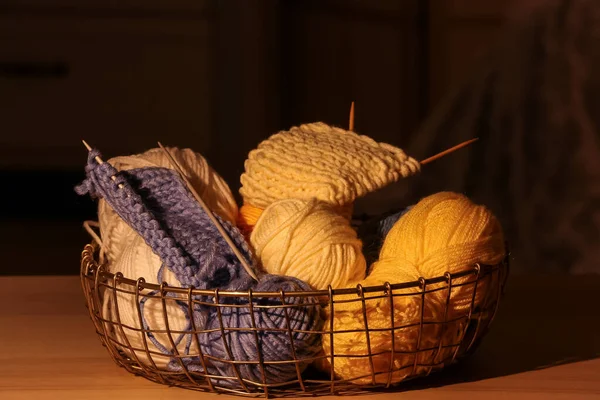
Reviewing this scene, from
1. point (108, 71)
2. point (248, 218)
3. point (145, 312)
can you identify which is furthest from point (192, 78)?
point (145, 312)

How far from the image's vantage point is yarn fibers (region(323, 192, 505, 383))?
630mm

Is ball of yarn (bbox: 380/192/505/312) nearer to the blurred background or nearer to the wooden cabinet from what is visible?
the blurred background

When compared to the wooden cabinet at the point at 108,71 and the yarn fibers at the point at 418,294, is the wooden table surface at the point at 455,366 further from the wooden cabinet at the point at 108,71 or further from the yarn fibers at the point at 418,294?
the wooden cabinet at the point at 108,71

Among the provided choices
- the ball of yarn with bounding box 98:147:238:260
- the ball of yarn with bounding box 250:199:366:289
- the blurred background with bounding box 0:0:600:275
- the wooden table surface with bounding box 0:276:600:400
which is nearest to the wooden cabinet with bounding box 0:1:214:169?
the blurred background with bounding box 0:0:600:275

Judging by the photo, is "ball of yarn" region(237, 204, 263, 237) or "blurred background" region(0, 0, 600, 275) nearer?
"ball of yarn" region(237, 204, 263, 237)

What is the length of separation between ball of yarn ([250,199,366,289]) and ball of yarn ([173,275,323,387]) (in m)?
0.02

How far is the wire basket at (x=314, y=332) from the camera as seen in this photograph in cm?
62

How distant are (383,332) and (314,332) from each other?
5 centimetres

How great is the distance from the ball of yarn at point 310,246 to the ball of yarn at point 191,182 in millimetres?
83

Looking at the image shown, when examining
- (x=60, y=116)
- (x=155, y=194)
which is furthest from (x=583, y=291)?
(x=60, y=116)

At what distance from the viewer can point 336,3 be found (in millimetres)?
1978

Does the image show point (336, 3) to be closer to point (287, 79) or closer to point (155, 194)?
point (287, 79)

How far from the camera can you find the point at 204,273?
63 centimetres

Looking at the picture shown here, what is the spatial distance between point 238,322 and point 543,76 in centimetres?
100
